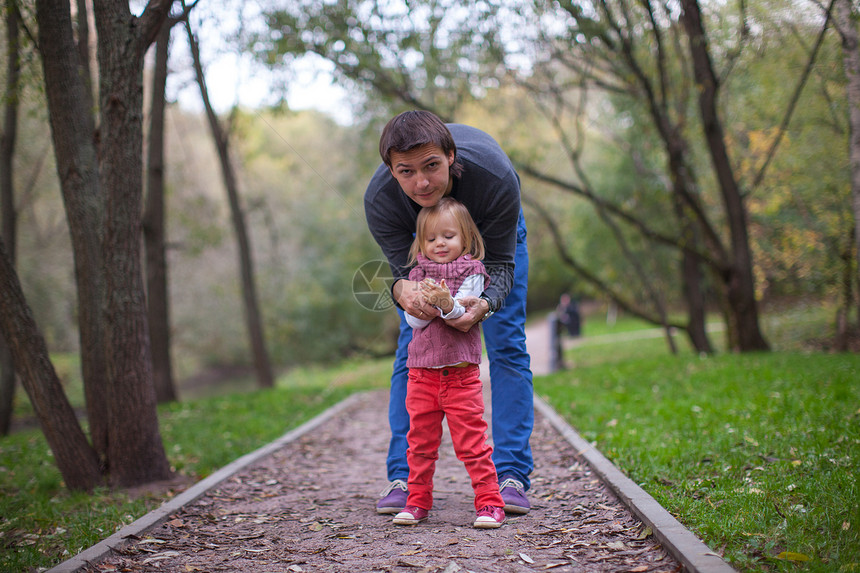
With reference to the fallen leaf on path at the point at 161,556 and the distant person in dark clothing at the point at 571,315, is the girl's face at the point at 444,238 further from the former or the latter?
the distant person in dark clothing at the point at 571,315

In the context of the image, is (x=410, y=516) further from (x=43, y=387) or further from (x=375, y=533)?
(x=43, y=387)

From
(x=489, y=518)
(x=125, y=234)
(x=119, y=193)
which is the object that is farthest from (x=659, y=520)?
(x=119, y=193)

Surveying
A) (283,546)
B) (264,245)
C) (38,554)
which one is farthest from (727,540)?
(264,245)

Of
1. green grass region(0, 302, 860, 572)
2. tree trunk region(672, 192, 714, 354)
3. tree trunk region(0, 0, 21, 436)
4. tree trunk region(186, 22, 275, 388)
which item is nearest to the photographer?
green grass region(0, 302, 860, 572)

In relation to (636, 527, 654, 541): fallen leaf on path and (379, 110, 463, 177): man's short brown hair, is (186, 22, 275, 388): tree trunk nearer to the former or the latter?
(379, 110, 463, 177): man's short brown hair

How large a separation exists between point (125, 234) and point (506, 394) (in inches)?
104

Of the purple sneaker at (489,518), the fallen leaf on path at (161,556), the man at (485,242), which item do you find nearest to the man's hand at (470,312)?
the man at (485,242)

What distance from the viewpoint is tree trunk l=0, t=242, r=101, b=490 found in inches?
151

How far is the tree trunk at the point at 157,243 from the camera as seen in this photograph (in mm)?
9355

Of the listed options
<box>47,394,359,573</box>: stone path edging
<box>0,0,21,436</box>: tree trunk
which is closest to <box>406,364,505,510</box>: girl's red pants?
<box>47,394,359,573</box>: stone path edging

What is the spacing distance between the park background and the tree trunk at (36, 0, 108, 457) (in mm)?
20

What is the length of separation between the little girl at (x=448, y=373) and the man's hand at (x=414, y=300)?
0.15ft

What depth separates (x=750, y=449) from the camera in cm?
371

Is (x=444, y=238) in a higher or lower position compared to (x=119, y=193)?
lower
